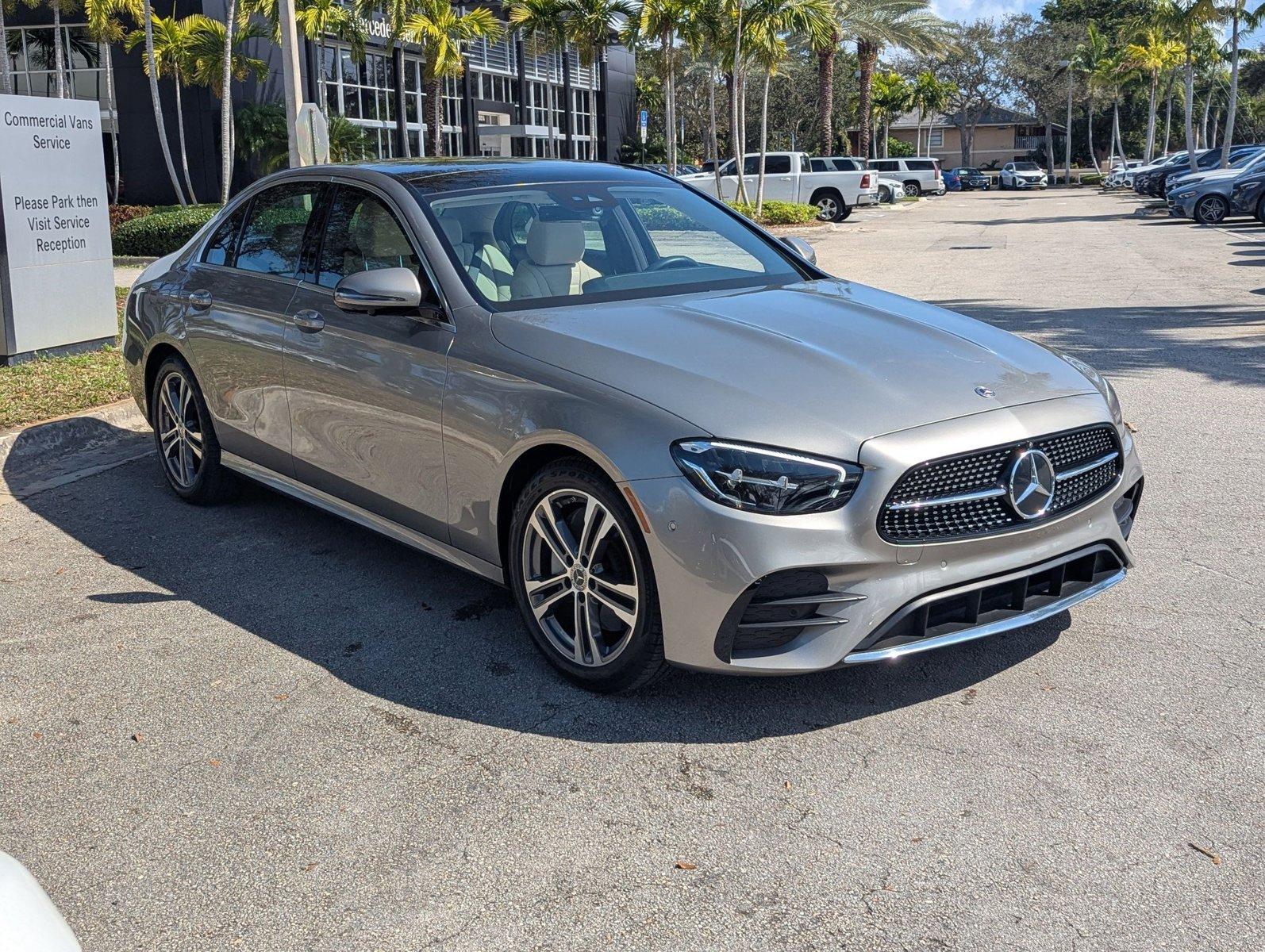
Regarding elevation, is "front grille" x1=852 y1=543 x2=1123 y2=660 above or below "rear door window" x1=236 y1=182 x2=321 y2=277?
below

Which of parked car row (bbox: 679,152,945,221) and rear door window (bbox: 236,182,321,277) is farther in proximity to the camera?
parked car row (bbox: 679,152,945,221)

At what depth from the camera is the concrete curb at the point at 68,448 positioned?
7402 millimetres

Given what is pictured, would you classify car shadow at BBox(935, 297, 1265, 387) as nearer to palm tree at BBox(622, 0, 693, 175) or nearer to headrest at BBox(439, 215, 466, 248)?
headrest at BBox(439, 215, 466, 248)

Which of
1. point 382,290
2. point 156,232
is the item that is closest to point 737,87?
point 156,232

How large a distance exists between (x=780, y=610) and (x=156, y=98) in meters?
27.4

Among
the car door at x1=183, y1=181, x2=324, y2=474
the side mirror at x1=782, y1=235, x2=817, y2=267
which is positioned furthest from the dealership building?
the side mirror at x1=782, y1=235, x2=817, y2=267

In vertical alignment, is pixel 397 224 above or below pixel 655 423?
above

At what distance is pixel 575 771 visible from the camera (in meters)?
3.77

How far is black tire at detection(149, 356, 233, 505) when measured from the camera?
6402 millimetres

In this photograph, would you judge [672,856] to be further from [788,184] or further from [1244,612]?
[788,184]

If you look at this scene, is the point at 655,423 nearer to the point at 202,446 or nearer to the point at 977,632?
the point at 977,632

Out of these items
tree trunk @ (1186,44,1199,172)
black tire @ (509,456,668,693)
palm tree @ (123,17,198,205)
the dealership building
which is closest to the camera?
black tire @ (509,456,668,693)

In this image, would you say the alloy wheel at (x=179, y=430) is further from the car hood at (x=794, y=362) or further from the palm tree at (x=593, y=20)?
the palm tree at (x=593, y=20)

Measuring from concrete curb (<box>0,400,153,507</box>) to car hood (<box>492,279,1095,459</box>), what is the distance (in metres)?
4.06
